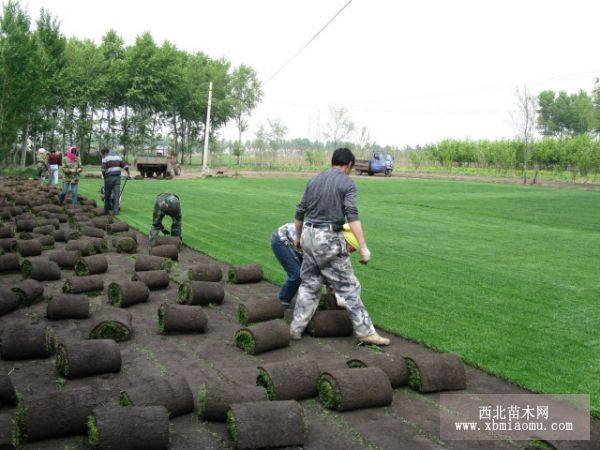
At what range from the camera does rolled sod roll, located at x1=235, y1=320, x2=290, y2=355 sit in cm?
633

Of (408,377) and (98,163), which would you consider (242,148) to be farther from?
(408,377)

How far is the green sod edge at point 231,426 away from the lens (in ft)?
14.2

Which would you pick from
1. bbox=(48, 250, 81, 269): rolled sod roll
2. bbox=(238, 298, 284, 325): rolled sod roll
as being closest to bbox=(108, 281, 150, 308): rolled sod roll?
bbox=(238, 298, 284, 325): rolled sod roll

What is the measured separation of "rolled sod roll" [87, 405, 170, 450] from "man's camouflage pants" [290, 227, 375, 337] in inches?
106

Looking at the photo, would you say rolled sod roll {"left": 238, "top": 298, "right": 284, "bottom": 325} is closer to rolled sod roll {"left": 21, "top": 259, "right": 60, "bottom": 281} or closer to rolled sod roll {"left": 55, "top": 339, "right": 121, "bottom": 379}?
rolled sod roll {"left": 55, "top": 339, "right": 121, "bottom": 379}

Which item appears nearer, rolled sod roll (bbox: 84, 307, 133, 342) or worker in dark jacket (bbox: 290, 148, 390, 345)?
worker in dark jacket (bbox: 290, 148, 390, 345)

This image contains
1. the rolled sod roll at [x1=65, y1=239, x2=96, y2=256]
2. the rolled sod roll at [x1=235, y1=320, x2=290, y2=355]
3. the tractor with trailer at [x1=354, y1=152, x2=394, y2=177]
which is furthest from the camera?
the tractor with trailer at [x1=354, y1=152, x2=394, y2=177]

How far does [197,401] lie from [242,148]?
84.5 meters

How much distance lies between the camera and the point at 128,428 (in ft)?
13.7

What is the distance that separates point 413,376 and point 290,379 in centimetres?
122

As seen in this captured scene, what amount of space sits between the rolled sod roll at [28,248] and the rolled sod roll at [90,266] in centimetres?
161

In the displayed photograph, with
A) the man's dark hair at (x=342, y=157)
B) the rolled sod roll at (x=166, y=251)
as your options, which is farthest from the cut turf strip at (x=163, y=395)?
the rolled sod roll at (x=166, y=251)

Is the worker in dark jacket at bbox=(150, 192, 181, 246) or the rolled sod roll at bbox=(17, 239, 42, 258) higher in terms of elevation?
the worker in dark jacket at bbox=(150, 192, 181, 246)

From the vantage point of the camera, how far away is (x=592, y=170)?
56438 mm
